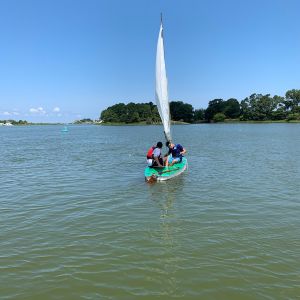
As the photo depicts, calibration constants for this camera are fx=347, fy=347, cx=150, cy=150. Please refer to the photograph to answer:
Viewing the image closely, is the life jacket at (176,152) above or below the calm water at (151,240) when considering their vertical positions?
above

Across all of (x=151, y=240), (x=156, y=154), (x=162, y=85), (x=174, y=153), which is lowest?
(x=151, y=240)

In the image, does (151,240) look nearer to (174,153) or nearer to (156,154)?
(156,154)

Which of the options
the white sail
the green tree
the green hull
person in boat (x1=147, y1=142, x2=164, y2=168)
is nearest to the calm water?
the green hull

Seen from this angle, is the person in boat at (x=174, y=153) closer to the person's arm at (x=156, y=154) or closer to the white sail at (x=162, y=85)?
the white sail at (x=162, y=85)

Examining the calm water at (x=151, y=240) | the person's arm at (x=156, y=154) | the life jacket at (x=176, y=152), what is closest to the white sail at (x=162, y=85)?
the life jacket at (x=176, y=152)

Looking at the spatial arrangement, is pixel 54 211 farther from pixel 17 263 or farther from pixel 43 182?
pixel 43 182

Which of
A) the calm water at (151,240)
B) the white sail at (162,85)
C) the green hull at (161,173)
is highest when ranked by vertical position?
the white sail at (162,85)

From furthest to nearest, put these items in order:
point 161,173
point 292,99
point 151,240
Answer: point 292,99 < point 161,173 < point 151,240

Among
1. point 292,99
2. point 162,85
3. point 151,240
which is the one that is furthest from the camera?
point 292,99

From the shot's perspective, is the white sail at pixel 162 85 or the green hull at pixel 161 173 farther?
the white sail at pixel 162 85

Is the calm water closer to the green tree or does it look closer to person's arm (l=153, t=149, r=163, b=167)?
person's arm (l=153, t=149, r=163, b=167)

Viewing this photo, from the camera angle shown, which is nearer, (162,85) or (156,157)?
(156,157)

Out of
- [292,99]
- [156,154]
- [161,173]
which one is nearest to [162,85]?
[156,154]

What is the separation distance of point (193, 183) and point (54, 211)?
30.0 feet
